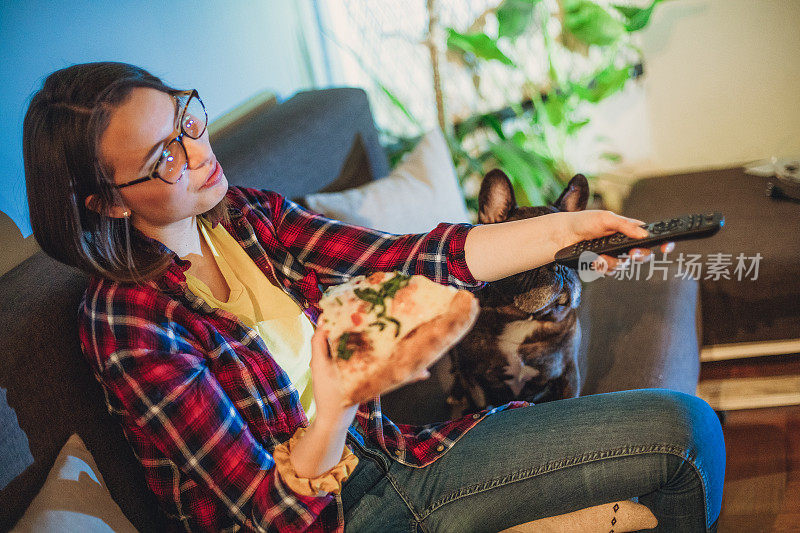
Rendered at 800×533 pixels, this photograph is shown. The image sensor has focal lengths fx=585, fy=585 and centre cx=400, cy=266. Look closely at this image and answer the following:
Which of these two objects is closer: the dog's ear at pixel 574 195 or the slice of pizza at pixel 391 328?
the slice of pizza at pixel 391 328

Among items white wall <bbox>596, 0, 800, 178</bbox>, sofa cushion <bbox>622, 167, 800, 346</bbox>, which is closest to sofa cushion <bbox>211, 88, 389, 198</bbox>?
sofa cushion <bbox>622, 167, 800, 346</bbox>

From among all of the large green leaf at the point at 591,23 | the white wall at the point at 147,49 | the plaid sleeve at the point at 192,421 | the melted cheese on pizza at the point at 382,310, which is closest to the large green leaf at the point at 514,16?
the large green leaf at the point at 591,23

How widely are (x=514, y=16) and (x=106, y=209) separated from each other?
202 centimetres

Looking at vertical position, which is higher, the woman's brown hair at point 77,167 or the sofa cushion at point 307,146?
the woman's brown hair at point 77,167

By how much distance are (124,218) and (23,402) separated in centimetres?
32

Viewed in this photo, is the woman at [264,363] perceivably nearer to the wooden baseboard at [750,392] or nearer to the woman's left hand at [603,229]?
the woman's left hand at [603,229]

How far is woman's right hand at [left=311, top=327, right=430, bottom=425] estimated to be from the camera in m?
0.74

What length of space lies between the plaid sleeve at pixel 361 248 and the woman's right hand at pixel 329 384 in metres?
0.35

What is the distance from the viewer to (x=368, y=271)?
116 centimetres

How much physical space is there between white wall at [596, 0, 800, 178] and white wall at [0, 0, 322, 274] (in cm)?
170

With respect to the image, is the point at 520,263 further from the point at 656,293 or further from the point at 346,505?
the point at 656,293

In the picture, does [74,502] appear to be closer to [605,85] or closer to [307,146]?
[307,146]

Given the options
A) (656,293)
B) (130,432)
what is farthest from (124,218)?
(656,293)

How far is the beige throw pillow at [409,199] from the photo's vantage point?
156cm
